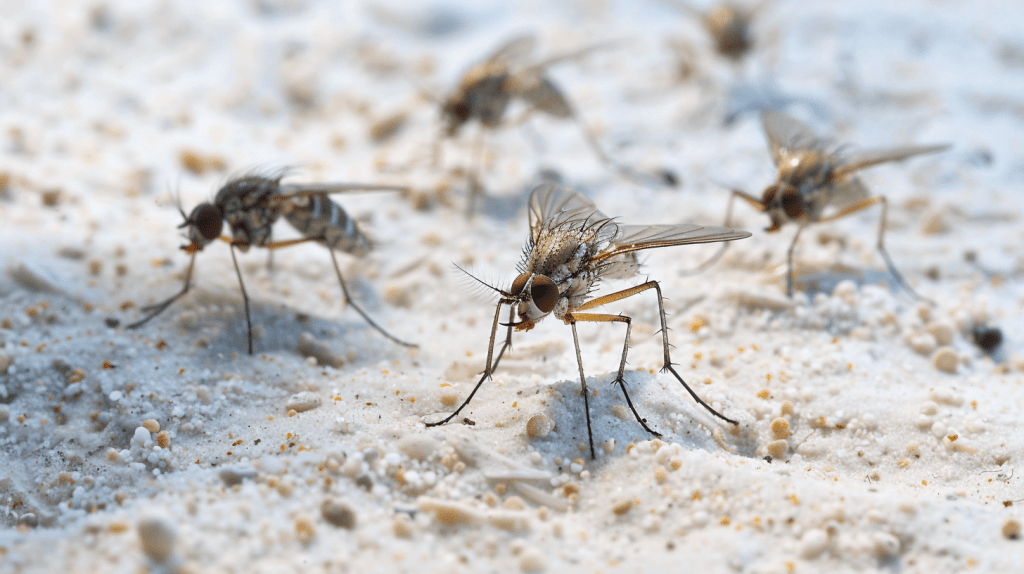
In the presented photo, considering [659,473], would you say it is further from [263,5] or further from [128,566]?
[263,5]

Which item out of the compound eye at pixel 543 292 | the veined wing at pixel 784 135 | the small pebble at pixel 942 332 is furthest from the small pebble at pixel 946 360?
the compound eye at pixel 543 292

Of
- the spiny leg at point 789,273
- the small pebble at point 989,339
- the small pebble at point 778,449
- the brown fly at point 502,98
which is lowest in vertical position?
the small pebble at point 778,449

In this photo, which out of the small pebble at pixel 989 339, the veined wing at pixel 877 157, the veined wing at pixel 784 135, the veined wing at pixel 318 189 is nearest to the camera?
the small pebble at pixel 989 339

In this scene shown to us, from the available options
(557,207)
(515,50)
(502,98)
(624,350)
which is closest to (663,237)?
(624,350)

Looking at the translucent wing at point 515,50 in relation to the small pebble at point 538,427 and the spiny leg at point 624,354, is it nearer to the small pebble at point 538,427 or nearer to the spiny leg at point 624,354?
the spiny leg at point 624,354

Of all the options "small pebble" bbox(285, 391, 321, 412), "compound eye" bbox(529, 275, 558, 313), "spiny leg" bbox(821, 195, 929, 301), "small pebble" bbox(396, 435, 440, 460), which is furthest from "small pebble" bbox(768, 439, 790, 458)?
"small pebble" bbox(285, 391, 321, 412)

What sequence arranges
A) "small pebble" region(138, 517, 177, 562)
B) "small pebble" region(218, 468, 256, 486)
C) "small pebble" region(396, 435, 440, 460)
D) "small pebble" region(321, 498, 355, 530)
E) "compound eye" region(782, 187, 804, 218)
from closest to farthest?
"small pebble" region(138, 517, 177, 562) < "small pebble" region(321, 498, 355, 530) < "small pebble" region(218, 468, 256, 486) < "small pebble" region(396, 435, 440, 460) < "compound eye" region(782, 187, 804, 218)

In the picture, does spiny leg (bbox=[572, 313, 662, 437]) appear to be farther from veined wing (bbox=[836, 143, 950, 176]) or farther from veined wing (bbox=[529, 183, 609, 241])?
veined wing (bbox=[836, 143, 950, 176])
